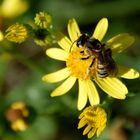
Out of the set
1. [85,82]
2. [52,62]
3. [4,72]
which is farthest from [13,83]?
[85,82]

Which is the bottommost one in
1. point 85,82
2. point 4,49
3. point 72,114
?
point 72,114

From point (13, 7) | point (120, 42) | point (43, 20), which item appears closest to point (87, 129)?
point (120, 42)

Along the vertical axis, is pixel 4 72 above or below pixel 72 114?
above

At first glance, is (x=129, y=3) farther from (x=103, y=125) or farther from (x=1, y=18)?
(x=103, y=125)

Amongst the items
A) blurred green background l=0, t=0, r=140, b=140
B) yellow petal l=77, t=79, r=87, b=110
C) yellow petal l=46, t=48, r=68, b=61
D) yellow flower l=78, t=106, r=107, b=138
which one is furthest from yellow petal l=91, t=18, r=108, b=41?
yellow flower l=78, t=106, r=107, b=138

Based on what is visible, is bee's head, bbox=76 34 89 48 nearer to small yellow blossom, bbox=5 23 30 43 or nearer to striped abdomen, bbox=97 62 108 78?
striped abdomen, bbox=97 62 108 78

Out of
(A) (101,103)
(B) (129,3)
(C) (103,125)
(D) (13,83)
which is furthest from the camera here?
(D) (13,83)

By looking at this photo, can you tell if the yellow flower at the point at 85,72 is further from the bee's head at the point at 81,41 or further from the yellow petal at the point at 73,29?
the bee's head at the point at 81,41
